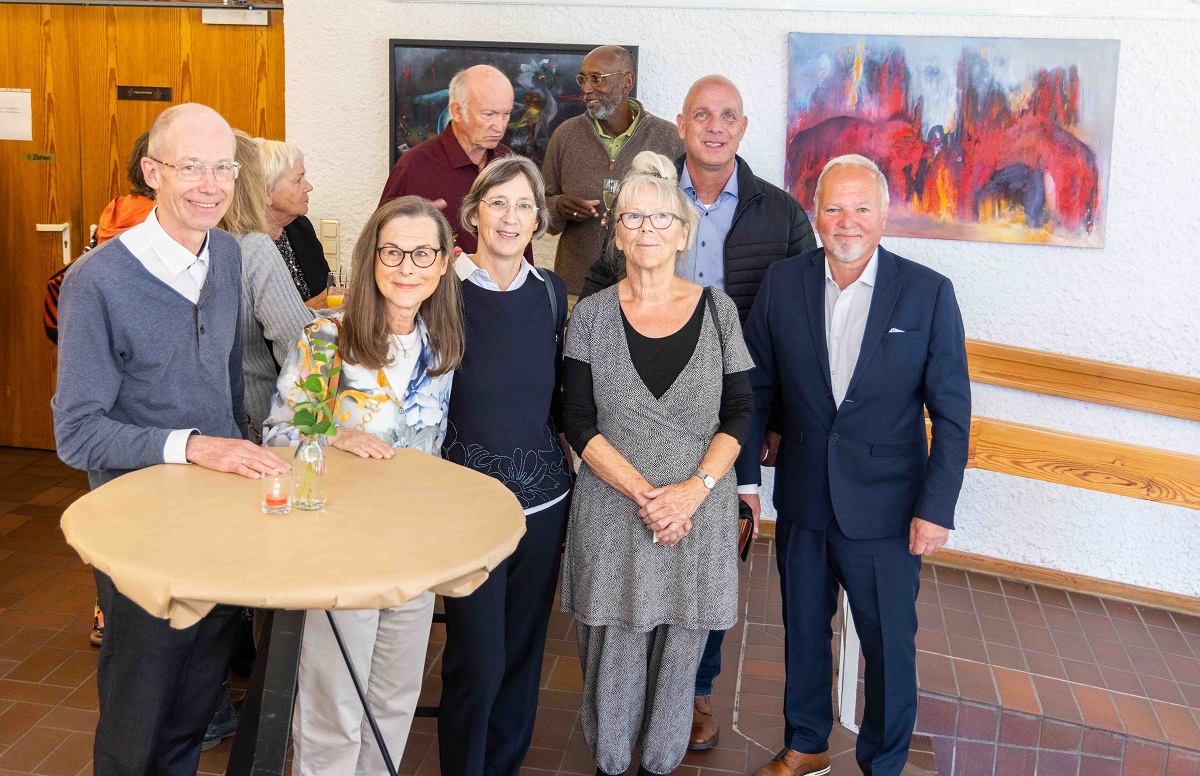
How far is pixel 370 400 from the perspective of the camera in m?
2.63

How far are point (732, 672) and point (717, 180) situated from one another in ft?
6.04

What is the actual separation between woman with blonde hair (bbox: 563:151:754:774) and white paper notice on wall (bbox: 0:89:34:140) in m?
4.41

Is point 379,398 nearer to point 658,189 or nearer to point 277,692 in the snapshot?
point 277,692

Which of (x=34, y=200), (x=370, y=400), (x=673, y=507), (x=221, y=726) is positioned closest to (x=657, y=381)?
(x=673, y=507)

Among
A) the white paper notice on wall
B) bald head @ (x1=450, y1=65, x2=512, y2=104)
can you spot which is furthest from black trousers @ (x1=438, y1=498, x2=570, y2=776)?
the white paper notice on wall

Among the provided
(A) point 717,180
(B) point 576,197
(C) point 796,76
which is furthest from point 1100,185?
(B) point 576,197

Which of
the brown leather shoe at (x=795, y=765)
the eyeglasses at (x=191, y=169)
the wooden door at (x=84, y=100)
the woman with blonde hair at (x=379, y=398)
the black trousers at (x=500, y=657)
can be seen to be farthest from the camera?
the wooden door at (x=84, y=100)

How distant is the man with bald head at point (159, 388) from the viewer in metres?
2.37

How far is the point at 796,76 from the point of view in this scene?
4.82 metres

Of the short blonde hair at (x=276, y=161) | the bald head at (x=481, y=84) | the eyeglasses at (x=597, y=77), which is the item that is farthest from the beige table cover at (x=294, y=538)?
the eyeglasses at (x=597, y=77)

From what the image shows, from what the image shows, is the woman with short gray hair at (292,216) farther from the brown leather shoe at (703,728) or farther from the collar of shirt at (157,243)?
the brown leather shoe at (703,728)

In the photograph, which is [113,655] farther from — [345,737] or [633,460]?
[633,460]

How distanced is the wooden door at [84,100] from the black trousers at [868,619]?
3868 millimetres

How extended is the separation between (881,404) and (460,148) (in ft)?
6.44
